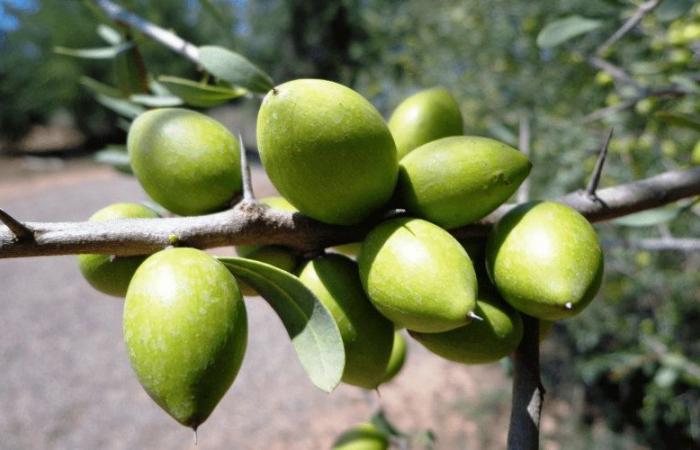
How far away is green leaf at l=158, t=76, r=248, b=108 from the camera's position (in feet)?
4.80

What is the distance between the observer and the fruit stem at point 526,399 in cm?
98

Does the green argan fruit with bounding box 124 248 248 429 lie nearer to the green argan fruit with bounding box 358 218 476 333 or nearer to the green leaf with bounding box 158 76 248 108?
the green argan fruit with bounding box 358 218 476 333

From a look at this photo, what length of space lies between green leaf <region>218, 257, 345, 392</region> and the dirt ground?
21.0ft

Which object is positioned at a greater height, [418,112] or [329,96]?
[329,96]

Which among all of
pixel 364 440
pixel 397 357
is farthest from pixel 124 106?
pixel 364 440

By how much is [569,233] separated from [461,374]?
8.53 meters

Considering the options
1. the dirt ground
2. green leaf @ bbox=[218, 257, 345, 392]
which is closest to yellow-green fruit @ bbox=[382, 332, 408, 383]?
green leaf @ bbox=[218, 257, 345, 392]

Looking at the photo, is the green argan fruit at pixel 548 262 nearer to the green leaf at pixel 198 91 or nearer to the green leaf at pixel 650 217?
the green leaf at pixel 650 217

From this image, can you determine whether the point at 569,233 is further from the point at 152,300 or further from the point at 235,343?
the point at 152,300

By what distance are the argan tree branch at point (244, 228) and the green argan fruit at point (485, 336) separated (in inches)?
7.8

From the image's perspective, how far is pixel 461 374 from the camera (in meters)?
9.10

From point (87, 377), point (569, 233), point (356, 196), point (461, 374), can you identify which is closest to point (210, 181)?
point (356, 196)

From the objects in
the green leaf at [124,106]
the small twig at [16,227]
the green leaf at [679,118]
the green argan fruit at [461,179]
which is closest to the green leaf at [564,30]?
the green leaf at [679,118]

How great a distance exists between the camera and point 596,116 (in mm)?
2992
